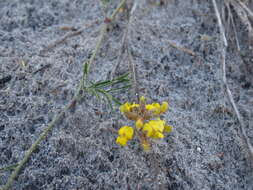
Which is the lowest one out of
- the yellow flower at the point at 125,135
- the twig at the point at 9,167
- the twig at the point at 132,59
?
the twig at the point at 9,167

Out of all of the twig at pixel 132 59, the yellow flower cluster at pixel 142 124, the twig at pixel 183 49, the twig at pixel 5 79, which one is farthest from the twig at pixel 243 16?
the twig at pixel 5 79

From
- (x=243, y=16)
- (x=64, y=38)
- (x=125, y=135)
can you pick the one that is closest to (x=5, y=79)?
(x=64, y=38)

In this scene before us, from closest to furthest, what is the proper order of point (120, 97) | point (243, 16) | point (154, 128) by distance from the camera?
point (154, 128) → point (120, 97) → point (243, 16)

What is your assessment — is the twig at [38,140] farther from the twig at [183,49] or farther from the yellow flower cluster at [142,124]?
the twig at [183,49]

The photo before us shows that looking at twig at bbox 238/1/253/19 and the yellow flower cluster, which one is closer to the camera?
the yellow flower cluster

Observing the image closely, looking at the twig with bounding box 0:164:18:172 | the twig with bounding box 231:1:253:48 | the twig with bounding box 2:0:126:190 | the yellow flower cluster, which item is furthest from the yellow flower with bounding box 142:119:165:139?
the twig with bounding box 231:1:253:48

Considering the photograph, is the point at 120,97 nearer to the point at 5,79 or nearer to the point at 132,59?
the point at 132,59

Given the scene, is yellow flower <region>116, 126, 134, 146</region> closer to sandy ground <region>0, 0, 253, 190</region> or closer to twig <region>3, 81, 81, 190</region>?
sandy ground <region>0, 0, 253, 190</region>

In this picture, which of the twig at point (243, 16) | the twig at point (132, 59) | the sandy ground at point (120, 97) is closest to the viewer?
the sandy ground at point (120, 97)
